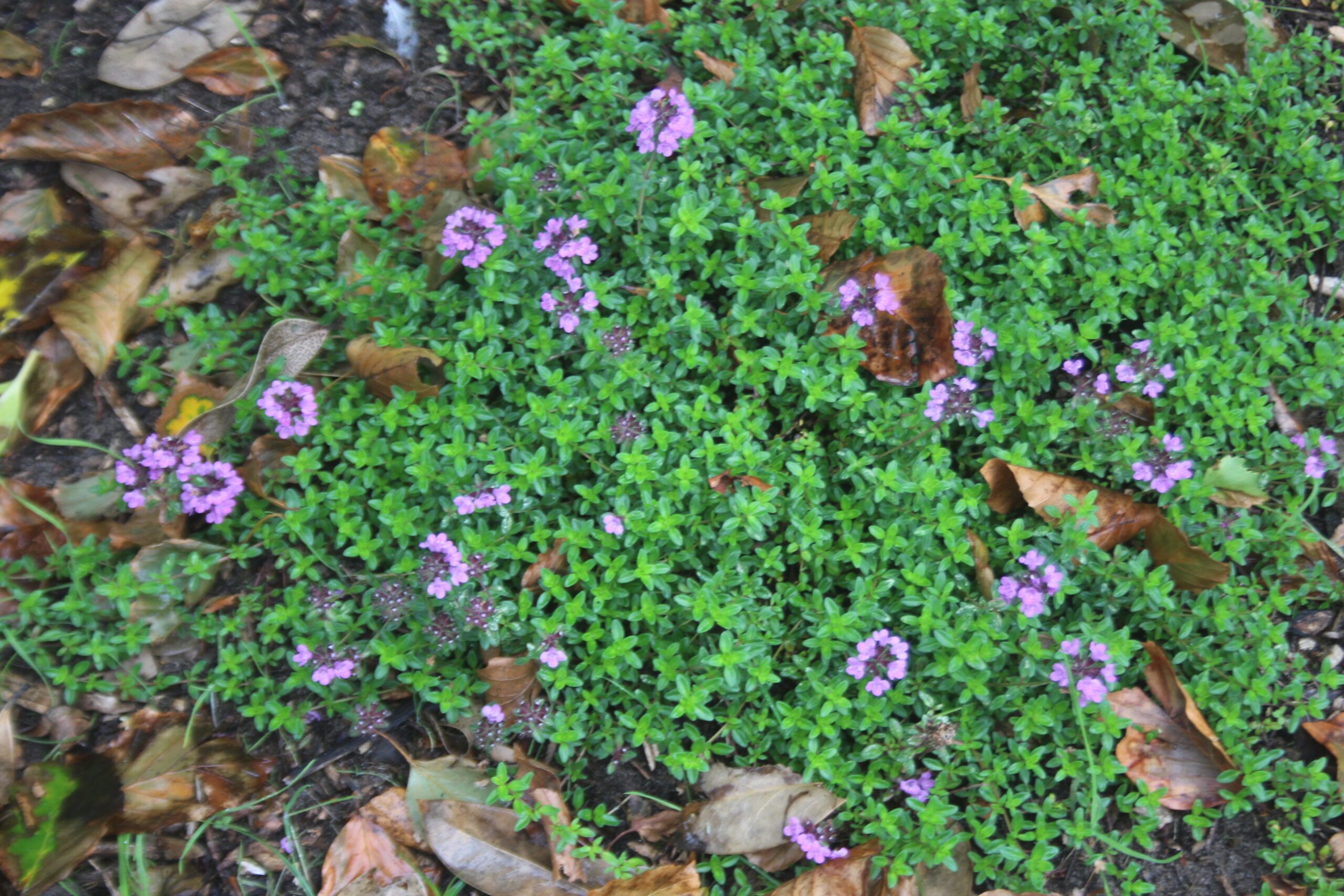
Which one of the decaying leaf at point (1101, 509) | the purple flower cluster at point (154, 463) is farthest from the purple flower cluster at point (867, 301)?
the purple flower cluster at point (154, 463)

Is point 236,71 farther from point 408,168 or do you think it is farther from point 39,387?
point 39,387

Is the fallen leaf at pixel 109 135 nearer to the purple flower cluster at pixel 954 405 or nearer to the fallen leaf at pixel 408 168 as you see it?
the fallen leaf at pixel 408 168

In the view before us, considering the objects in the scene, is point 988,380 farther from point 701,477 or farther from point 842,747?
point 842,747

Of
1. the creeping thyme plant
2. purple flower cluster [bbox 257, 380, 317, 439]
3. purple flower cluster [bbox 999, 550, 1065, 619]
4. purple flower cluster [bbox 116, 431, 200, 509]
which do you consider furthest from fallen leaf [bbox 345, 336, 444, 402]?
purple flower cluster [bbox 999, 550, 1065, 619]

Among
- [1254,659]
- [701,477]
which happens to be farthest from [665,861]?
[1254,659]

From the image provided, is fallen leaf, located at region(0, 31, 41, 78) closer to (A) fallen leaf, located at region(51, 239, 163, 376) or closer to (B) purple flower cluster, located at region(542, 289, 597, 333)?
(A) fallen leaf, located at region(51, 239, 163, 376)
